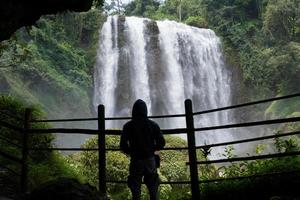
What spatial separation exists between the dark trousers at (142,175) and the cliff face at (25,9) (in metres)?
2.69

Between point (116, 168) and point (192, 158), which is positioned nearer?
point (192, 158)

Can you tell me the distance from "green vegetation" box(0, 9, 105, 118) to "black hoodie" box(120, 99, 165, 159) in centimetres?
1983

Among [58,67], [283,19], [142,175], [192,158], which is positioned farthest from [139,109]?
[283,19]

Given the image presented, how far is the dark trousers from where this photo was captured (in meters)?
4.39

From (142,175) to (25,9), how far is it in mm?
3123

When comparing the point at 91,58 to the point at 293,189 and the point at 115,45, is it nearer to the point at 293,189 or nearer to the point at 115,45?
the point at 115,45

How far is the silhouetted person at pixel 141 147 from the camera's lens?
14.4 ft

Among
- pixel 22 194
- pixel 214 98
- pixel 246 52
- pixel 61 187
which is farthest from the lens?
pixel 246 52

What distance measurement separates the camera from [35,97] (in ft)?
80.5

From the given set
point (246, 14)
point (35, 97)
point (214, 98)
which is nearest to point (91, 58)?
point (35, 97)

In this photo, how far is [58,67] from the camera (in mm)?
27234

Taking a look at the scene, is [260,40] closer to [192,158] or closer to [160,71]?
[160,71]

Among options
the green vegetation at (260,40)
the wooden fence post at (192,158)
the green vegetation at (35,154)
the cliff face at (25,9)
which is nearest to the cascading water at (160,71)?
the green vegetation at (260,40)

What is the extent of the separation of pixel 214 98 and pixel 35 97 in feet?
42.3
